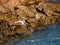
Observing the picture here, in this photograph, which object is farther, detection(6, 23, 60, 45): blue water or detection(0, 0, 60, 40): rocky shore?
detection(0, 0, 60, 40): rocky shore

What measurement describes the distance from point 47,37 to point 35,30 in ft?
5.30

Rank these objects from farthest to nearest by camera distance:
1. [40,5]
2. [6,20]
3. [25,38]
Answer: [40,5], [6,20], [25,38]

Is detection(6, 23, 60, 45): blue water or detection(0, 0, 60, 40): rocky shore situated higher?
detection(0, 0, 60, 40): rocky shore

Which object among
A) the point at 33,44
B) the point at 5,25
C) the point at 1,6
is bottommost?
the point at 33,44

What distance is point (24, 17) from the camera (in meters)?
18.7

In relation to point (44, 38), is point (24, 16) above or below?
above

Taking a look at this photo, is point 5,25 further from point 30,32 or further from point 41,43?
point 41,43

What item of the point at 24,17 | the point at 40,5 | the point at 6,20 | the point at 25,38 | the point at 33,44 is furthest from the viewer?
the point at 40,5

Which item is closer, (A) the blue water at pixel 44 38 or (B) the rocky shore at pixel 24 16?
(A) the blue water at pixel 44 38

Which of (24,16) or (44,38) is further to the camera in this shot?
(24,16)

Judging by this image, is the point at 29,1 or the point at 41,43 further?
the point at 29,1

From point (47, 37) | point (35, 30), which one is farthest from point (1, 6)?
point (47, 37)

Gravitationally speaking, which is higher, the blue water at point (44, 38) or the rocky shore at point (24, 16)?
the rocky shore at point (24, 16)

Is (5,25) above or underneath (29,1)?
underneath
